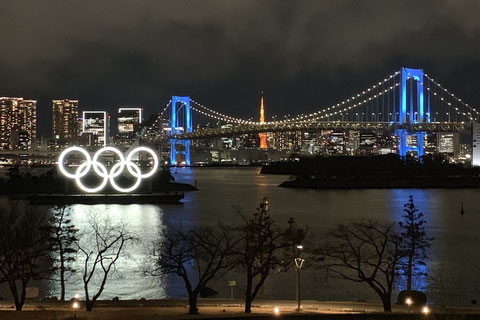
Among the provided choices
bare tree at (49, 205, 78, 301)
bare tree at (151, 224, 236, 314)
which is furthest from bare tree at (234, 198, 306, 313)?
bare tree at (49, 205, 78, 301)

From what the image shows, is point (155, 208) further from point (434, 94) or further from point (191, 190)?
point (434, 94)

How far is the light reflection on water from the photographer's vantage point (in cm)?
873

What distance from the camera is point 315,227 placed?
49.1 feet

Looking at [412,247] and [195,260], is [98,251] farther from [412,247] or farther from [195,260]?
[412,247]

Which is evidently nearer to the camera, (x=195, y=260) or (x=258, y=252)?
(x=258, y=252)

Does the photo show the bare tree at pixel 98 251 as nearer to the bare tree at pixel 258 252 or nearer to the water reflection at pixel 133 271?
the water reflection at pixel 133 271

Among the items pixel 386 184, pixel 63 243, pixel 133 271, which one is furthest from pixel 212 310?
pixel 386 184

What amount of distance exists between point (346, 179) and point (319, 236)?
20491mm

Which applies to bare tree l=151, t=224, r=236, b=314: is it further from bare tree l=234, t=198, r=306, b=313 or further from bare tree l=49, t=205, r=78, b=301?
bare tree l=49, t=205, r=78, b=301

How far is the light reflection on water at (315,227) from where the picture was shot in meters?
8.73

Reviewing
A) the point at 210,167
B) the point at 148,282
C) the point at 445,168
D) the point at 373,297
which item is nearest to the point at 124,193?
the point at 148,282

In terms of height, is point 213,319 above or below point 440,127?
below

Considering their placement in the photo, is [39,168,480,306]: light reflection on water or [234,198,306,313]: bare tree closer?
[234,198,306,313]: bare tree

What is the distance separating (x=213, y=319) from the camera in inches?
211
